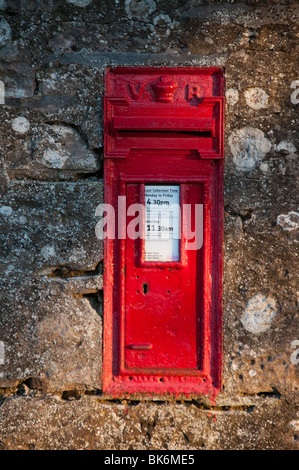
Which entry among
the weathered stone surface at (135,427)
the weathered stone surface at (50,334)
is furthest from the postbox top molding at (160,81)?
the weathered stone surface at (135,427)

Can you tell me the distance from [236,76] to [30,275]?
4.98ft

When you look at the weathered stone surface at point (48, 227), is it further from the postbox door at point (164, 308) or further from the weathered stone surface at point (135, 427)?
the weathered stone surface at point (135, 427)

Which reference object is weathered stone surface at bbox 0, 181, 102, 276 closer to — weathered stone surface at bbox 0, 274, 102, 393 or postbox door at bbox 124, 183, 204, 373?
weathered stone surface at bbox 0, 274, 102, 393

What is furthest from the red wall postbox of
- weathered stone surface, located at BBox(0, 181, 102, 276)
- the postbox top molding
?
weathered stone surface, located at BBox(0, 181, 102, 276)

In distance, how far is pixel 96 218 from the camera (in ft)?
6.40

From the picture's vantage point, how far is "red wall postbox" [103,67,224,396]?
1.93 meters

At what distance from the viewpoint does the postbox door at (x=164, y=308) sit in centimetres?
194

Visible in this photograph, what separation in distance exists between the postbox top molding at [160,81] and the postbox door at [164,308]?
0.46 meters

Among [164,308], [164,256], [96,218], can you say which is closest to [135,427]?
[164,308]

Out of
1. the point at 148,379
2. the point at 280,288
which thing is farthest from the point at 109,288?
the point at 280,288

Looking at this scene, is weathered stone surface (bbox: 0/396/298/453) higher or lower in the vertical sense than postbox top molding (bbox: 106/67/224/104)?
lower

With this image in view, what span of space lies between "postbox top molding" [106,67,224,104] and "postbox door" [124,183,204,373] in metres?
0.46

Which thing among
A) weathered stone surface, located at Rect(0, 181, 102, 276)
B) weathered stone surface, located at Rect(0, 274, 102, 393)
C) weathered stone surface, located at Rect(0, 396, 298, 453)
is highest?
weathered stone surface, located at Rect(0, 181, 102, 276)

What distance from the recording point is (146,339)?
195 centimetres
